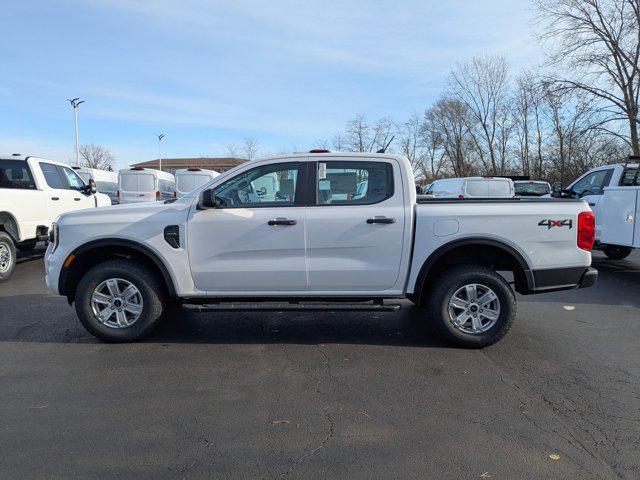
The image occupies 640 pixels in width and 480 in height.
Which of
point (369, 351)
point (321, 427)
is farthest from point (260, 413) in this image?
point (369, 351)

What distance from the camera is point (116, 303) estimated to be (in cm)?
488

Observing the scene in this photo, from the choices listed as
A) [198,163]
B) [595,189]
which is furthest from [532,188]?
[198,163]

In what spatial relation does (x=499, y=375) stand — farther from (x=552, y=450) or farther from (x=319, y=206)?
(x=319, y=206)

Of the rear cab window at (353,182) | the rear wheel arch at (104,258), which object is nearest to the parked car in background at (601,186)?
the rear cab window at (353,182)

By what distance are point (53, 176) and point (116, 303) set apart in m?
6.51

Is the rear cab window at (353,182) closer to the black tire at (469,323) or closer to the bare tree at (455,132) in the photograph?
the black tire at (469,323)

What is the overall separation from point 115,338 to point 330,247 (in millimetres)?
2356

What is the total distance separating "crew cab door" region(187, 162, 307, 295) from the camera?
15.6 ft

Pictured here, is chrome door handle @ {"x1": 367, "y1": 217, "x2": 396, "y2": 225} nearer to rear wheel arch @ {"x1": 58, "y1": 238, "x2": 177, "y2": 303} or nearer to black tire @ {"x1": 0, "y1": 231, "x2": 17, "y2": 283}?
rear wheel arch @ {"x1": 58, "y1": 238, "x2": 177, "y2": 303}

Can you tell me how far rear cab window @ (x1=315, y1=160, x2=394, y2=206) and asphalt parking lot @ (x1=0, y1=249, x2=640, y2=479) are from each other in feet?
4.90

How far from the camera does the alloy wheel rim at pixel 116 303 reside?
485cm

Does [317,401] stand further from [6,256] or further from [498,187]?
[498,187]

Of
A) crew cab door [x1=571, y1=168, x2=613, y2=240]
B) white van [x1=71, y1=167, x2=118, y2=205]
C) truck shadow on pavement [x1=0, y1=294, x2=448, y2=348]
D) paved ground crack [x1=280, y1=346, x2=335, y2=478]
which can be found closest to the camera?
paved ground crack [x1=280, y1=346, x2=335, y2=478]

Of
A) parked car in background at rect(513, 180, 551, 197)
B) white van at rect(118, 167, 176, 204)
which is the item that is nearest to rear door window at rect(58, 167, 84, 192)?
white van at rect(118, 167, 176, 204)
